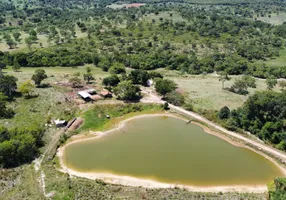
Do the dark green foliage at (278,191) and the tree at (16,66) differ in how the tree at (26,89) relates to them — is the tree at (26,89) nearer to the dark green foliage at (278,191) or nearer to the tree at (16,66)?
the tree at (16,66)

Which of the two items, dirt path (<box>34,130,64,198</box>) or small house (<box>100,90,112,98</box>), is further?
small house (<box>100,90,112,98</box>)

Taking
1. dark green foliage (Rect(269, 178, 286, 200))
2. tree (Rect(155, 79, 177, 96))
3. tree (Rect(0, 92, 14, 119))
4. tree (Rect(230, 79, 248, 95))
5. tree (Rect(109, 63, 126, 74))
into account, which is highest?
dark green foliage (Rect(269, 178, 286, 200))

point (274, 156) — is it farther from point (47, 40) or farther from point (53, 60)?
point (47, 40)

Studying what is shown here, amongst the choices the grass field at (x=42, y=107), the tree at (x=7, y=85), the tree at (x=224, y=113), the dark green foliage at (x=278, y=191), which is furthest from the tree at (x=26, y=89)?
the dark green foliage at (x=278, y=191)

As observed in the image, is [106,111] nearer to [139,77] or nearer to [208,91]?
[139,77]

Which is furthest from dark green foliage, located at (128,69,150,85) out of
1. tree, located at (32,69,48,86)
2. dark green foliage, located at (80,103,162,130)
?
tree, located at (32,69,48,86)

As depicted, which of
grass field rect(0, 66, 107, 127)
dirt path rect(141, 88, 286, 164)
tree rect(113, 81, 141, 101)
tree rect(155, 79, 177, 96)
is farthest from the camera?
tree rect(155, 79, 177, 96)

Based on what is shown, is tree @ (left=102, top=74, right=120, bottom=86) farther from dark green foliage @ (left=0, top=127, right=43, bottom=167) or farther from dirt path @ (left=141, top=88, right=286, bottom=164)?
dark green foliage @ (left=0, top=127, right=43, bottom=167)
